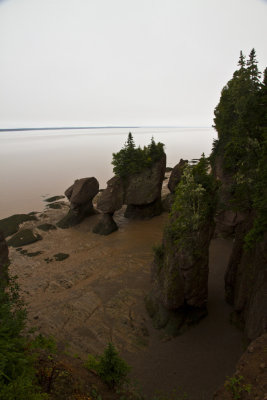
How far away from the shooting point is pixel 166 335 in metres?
12.0

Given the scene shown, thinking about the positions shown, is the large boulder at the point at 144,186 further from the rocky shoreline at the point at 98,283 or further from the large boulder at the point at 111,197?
the large boulder at the point at 111,197

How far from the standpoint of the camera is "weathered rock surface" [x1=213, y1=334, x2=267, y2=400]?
18.9 ft

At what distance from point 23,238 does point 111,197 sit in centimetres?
1083

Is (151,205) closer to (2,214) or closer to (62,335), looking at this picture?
(62,335)

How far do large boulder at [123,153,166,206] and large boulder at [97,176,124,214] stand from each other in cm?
99

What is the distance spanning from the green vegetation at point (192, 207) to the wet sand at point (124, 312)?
480 centimetres

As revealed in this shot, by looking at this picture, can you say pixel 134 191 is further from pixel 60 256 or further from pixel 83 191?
pixel 60 256

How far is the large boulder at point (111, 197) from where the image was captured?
26047mm

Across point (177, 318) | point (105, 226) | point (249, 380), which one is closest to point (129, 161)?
point (105, 226)

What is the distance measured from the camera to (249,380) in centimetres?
609

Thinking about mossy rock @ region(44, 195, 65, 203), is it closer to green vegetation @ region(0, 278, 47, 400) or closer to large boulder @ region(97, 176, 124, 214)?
large boulder @ region(97, 176, 124, 214)

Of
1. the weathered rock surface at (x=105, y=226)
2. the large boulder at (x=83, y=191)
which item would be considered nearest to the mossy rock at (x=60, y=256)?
the weathered rock surface at (x=105, y=226)

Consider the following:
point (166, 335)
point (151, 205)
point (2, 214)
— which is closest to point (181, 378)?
point (166, 335)

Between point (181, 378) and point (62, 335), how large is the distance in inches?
259
